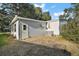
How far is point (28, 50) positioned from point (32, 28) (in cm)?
54

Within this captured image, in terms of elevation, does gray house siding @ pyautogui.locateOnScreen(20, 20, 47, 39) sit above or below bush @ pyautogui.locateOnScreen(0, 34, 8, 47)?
above

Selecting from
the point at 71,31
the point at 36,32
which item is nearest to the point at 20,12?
the point at 36,32

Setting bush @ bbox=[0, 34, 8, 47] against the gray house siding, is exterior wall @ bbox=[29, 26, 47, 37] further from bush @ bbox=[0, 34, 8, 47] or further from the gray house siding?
bush @ bbox=[0, 34, 8, 47]

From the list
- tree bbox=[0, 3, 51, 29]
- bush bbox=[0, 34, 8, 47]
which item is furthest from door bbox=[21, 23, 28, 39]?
bush bbox=[0, 34, 8, 47]

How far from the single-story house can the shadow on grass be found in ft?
0.69

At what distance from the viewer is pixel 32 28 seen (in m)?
5.42

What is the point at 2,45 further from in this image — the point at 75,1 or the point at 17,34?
the point at 75,1

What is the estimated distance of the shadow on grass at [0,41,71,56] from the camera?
521cm

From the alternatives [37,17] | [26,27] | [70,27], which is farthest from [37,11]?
[70,27]

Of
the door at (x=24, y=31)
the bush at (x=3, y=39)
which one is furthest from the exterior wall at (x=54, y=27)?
the bush at (x=3, y=39)

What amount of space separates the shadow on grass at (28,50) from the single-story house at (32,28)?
0.69 ft

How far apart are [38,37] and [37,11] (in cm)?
61

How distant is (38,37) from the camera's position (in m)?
5.34

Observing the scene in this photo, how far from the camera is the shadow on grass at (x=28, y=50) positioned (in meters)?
5.21
